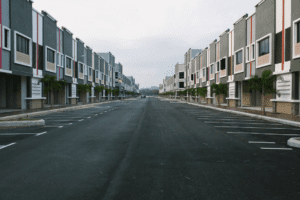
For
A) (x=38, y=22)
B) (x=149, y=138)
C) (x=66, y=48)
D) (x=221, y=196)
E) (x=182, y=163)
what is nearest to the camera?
(x=221, y=196)

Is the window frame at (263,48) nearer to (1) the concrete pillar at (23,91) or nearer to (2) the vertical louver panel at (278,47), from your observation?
(2) the vertical louver panel at (278,47)

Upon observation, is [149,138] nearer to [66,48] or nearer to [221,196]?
[221,196]

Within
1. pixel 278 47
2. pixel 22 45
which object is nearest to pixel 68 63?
pixel 22 45

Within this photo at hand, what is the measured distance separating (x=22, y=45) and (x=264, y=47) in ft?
76.9

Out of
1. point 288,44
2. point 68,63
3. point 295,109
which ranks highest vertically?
point 68,63

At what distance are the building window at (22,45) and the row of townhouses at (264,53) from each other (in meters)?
23.1

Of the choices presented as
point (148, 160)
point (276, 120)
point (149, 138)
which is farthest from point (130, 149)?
point (276, 120)

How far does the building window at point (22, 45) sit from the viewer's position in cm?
1988

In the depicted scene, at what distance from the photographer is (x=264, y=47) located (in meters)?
20.0

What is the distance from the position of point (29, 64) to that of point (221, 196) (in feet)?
75.3


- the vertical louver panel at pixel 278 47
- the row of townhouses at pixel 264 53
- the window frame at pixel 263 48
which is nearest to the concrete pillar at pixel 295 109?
the row of townhouses at pixel 264 53

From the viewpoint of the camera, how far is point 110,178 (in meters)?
4.03

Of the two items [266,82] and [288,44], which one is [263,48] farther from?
[266,82]

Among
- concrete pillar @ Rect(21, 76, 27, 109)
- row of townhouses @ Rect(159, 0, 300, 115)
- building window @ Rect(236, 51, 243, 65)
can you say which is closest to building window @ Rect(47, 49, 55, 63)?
concrete pillar @ Rect(21, 76, 27, 109)
